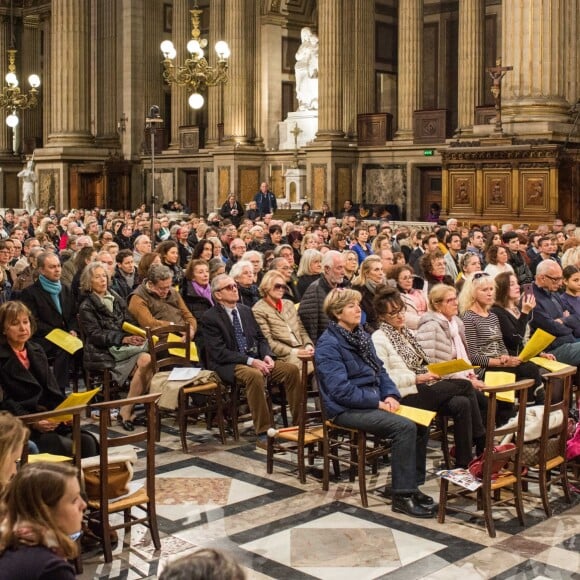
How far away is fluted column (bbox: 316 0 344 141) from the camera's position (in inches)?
962

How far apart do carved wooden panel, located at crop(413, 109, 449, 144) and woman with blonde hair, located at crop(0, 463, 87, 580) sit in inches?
840

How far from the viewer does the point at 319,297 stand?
8672 mm

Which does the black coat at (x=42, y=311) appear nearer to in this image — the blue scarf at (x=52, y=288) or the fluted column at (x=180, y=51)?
the blue scarf at (x=52, y=288)

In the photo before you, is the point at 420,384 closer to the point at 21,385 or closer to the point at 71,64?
Answer: the point at 21,385

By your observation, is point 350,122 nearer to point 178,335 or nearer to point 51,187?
point 51,187

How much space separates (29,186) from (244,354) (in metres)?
22.7

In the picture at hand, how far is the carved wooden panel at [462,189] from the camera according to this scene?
18.1m

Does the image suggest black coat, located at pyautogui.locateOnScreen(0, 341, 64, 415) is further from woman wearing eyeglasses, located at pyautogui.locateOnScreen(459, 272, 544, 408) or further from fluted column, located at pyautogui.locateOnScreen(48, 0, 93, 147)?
fluted column, located at pyautogui.locateOnScreen(48, 0, 93, 147)

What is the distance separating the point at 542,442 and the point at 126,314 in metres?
4.12

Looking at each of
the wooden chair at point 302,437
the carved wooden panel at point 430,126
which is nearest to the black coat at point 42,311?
the wooden chair at point 302,437

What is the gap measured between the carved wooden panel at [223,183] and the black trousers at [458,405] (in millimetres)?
21144

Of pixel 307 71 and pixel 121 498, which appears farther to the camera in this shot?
pixel 307 71

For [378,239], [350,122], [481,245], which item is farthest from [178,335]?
[350,122]

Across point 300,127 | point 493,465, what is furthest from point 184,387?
point 300,127
